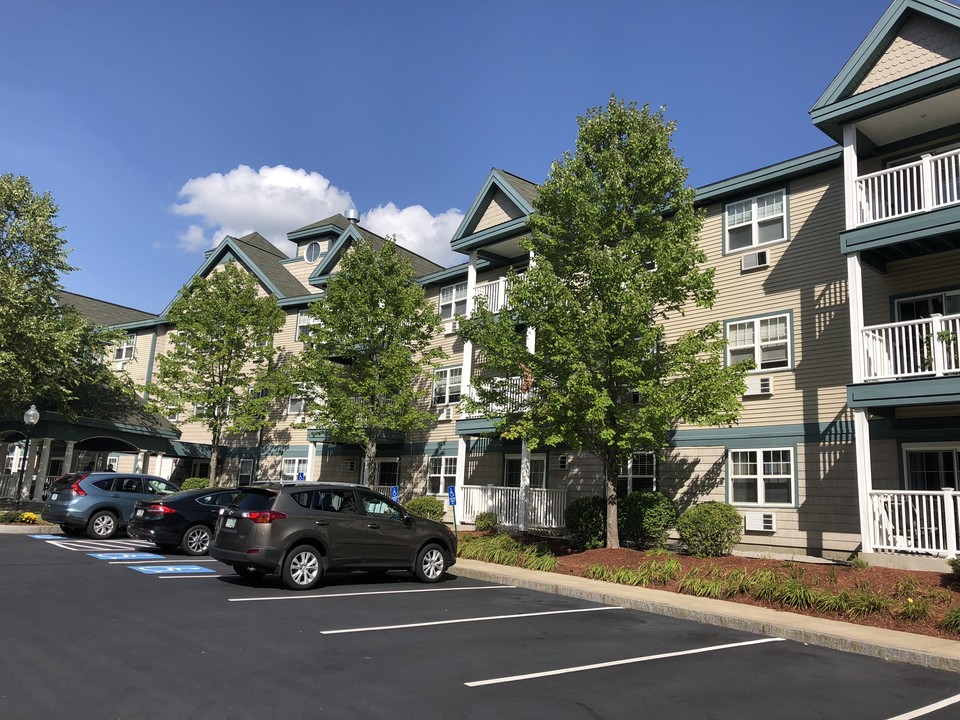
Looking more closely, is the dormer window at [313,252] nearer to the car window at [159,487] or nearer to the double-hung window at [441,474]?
the double-hung window at [441,474]

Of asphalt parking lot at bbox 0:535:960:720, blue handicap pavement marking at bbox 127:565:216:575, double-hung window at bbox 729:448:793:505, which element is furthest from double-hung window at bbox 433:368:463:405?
asphalt parking lot at bbox 0:535:960:720

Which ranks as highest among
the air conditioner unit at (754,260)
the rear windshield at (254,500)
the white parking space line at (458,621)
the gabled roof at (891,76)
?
the gabled roof at (891,76)

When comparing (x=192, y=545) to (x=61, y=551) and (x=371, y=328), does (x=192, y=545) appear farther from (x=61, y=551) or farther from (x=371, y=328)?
(x=371, y=328)

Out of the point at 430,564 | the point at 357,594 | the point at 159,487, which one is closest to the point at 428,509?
the point at 159,487

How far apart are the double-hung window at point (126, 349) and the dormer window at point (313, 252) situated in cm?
1151

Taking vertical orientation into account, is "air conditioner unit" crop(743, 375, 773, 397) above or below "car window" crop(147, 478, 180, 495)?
above

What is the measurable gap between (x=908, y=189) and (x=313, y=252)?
28.0 m

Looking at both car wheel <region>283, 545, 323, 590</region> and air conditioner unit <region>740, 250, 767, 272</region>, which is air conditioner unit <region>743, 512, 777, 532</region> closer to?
air conditioner unit <region>740, 250, 767, 272</region>

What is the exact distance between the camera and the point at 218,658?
23.3ft

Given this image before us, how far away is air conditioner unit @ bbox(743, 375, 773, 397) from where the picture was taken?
17.6m

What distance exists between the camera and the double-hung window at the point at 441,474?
26328 mm

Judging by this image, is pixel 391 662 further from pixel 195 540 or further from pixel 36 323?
pixel 36 323

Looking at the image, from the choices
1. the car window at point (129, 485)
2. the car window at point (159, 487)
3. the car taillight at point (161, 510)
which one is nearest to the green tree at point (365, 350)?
the car window at point (159, 487)

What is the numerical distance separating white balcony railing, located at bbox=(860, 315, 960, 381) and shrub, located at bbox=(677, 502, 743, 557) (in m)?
4.07
